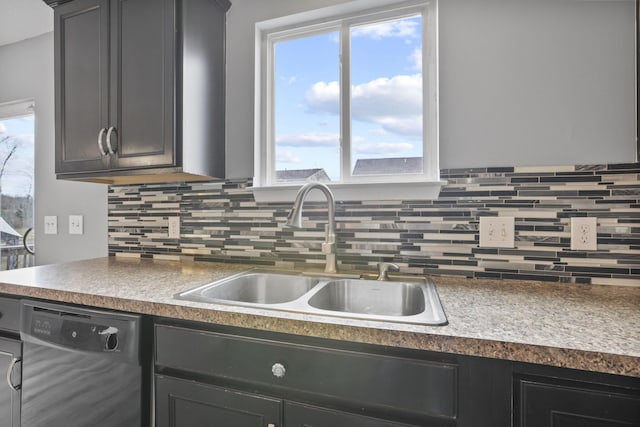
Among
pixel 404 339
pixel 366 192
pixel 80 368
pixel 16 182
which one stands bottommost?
pixel 80 368

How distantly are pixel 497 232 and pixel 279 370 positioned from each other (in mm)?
961

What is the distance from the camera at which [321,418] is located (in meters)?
0.78

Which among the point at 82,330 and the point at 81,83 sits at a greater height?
the point at 81,83

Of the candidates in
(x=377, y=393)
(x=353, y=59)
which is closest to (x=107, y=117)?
(x=353, y=59)

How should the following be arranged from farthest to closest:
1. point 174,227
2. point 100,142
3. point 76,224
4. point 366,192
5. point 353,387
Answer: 1. point 76,224
2. point 174,227
3. point 100,142
4. point 366,192
5. point 353,387

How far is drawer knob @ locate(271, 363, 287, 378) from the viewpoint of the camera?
81 centimetres

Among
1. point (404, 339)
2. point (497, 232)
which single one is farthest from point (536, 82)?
point (404, 339)

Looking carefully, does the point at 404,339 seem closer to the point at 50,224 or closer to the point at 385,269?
the point at 385,269

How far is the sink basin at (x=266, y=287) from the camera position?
1290 mm

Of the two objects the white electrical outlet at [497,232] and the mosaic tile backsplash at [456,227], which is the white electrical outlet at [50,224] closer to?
the mosaic tile backsplash at [456,227]

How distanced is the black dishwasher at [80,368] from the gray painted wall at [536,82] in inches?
52.4

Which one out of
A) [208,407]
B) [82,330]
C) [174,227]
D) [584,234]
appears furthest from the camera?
[174,227]

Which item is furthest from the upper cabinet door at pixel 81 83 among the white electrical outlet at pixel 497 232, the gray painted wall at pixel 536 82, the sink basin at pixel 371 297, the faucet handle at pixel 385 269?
the white electrical outlet at pixel 497 232

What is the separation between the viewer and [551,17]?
1229 mm
